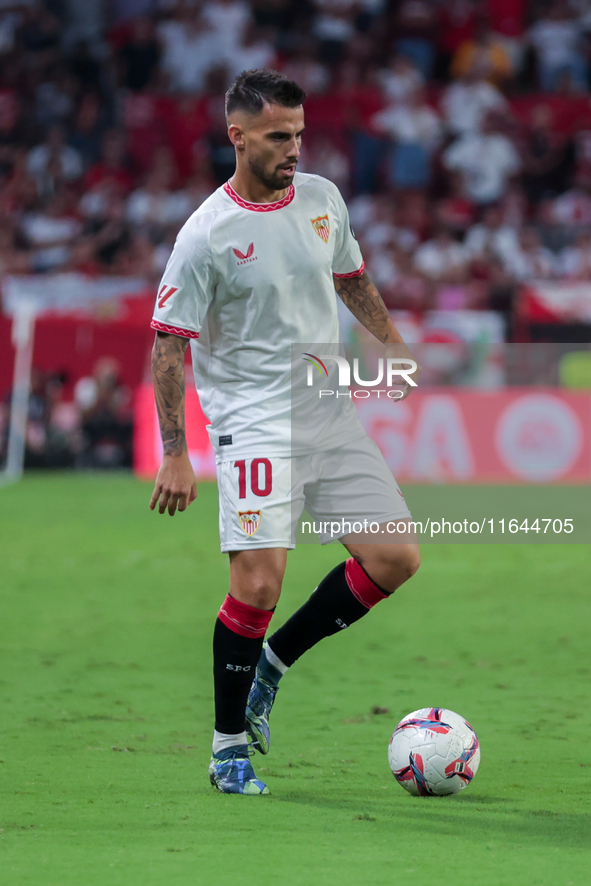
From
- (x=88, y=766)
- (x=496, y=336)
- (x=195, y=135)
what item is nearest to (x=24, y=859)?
(x=88, y=766)

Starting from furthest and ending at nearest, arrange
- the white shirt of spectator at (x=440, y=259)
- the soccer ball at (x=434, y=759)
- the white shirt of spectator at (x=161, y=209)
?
the white shirt of spectator at (x=161, y=209) → the white shirt of spectator at (x=440, y=259) → the soccer ball at (x=434, y=759)

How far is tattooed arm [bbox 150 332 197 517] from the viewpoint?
13.0ft

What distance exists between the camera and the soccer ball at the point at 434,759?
3877 millimetres

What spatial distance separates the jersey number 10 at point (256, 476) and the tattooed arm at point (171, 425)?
16 centimetres

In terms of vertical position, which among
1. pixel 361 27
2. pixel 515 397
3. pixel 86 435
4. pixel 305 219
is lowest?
pixel 86 435

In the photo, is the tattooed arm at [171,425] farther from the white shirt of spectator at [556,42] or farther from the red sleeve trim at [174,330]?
the white shirt of spectator at [556,42]

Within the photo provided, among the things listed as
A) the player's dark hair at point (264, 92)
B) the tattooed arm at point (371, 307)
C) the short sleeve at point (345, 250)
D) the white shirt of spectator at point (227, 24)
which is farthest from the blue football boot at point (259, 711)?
the white shirt of spectator at point (227, 24)

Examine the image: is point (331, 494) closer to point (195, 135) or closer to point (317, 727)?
point (317, 727)

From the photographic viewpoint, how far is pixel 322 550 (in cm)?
1016

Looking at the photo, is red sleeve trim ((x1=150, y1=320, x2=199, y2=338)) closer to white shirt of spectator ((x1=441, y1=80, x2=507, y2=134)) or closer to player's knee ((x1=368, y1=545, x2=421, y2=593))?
player's knee ((x1=368, y1=545, x2=421, y2=593))

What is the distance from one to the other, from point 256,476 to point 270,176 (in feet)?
3.27

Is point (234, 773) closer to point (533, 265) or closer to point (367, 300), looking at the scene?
point (367, 300)

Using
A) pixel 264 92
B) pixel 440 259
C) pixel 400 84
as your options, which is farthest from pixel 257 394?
pixel 400 84

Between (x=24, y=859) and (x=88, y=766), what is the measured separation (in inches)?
41.0
